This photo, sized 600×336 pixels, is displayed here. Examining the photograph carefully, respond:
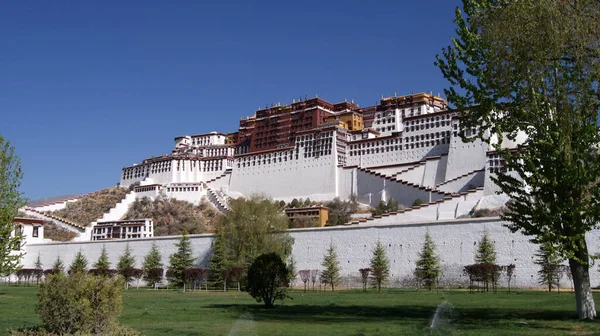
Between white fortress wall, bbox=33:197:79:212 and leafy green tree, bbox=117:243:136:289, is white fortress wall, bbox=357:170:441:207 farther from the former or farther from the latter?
white fortress wall, bbox=33:197:79:212

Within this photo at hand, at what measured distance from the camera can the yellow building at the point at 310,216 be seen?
189 ft

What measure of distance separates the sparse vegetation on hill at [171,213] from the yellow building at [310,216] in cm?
1095

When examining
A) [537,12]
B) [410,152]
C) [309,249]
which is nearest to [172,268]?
[309,249]

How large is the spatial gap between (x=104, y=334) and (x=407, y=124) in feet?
212

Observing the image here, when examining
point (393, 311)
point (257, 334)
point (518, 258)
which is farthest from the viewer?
point (518, 258)

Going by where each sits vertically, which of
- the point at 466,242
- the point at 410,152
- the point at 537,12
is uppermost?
the point at 410,152

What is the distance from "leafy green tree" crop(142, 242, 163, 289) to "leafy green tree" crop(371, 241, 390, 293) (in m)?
14.4

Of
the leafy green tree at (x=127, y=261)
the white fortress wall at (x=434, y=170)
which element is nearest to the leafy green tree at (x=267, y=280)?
the leafy green tree at (x=127, y=261)

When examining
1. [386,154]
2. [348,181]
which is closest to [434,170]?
[386,154]

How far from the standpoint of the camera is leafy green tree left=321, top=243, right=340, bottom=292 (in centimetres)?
3366

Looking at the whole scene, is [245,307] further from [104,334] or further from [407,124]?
[407,124]

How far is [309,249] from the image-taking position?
1441 inches

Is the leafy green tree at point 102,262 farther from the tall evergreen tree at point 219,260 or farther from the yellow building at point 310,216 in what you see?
the yellow building at point 310,216

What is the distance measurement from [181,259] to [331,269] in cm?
1145
